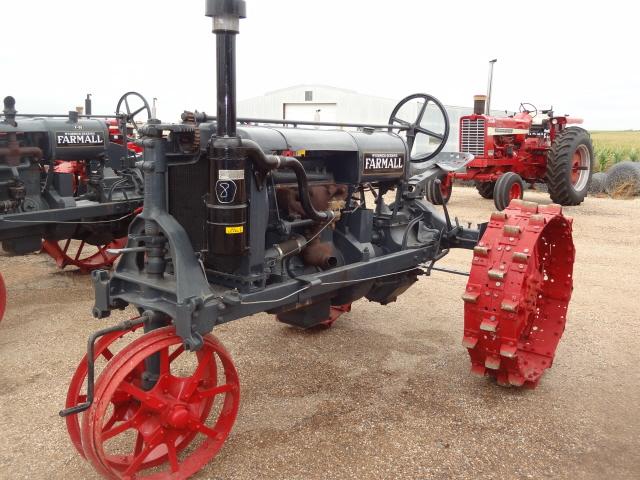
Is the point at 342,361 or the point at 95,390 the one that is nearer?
the point at 95,390

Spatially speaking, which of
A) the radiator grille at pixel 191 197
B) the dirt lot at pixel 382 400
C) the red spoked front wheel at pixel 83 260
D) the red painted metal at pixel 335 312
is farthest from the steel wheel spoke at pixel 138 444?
the red spoked front wheel at pixel 83 260

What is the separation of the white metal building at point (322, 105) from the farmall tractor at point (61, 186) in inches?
555

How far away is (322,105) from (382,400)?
63.9 feet

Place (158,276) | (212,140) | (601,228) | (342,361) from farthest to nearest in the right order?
(601,228) < (342,361) < (158,276) < (212,140)

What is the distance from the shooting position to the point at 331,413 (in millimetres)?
3285

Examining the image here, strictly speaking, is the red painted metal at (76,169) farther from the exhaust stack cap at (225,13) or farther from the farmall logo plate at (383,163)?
the exhaust stack cap at (225,13)

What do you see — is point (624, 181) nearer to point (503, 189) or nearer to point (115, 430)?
point (503, 189)

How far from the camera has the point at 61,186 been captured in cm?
561

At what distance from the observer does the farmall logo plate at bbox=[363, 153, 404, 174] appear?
357cm

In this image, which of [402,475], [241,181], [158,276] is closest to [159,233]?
[158,276]

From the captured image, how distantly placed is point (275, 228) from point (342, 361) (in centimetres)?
133

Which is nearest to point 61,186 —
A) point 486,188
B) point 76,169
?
point 76,169

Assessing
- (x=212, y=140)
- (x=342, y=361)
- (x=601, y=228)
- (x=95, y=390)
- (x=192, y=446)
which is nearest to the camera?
(x=95, y=390)

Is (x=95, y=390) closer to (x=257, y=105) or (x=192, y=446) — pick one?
(x=192, y=446)
